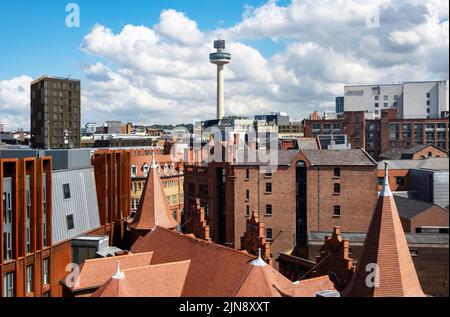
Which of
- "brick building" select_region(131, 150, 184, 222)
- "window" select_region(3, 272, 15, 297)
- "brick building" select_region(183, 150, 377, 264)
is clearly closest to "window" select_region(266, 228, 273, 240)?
"brick building" select_region(183, 150, 377, 264)

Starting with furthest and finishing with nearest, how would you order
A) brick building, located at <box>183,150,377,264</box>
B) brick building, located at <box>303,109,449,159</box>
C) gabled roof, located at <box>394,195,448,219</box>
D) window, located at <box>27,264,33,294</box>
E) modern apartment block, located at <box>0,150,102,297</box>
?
brick building, located at <box>303,109,449,159</box> → brick building, located at <box>183,150,377,264</box> → gabled roof, located at <box>394,195,448,219</box> → window, located at <box>27,264,33,294</box> → modern apartment block, located at <box>0,150,102,297</box>

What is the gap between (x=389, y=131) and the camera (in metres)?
104

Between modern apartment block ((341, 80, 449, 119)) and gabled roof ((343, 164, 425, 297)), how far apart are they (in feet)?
310

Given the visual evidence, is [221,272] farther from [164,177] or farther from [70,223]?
[164,177]

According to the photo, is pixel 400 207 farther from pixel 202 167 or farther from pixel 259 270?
pixel 259 270

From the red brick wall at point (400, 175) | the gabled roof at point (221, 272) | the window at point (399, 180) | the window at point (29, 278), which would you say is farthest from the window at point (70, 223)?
the window at point (399, 180)

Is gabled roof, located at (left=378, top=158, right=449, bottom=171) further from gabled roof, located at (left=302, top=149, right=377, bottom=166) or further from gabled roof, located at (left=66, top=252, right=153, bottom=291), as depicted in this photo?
gabled roof, located at (left=66, top=252, right=153, bottom=291)

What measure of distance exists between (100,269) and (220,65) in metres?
173

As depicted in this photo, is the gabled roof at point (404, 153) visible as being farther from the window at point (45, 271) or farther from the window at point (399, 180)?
the window at point (45, 271)

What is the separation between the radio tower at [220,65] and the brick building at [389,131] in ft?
289

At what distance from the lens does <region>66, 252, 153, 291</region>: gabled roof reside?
1230 inches

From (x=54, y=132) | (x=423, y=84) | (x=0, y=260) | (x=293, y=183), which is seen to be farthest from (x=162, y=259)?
(x=423, y=84)

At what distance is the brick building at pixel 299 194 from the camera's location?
183 feet

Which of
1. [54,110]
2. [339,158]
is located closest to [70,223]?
[339,158]
